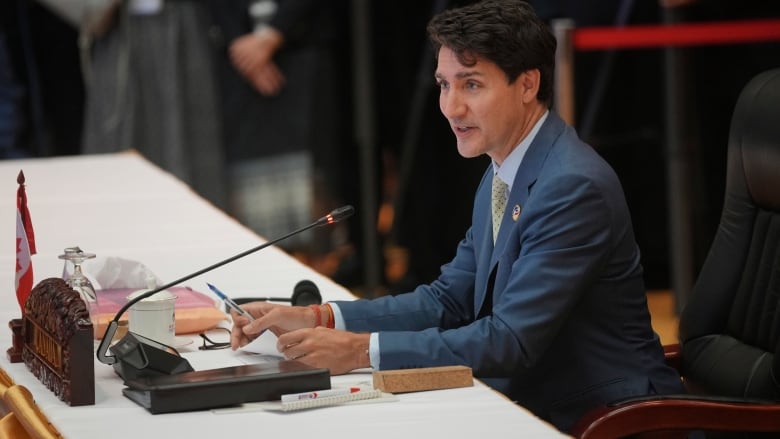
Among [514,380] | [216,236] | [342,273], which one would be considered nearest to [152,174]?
[216,236]

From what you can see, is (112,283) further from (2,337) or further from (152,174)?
(152,174)

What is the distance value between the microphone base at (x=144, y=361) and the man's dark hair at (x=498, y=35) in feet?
2.53

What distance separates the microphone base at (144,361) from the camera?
2457mm

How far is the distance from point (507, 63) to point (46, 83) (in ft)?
13.0

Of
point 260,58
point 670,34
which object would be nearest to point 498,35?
point 670,34

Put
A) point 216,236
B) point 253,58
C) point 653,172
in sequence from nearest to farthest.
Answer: point 216,236 < point 253,58 < point 653,172

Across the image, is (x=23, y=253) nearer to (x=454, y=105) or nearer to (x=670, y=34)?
(x=454, y=105)

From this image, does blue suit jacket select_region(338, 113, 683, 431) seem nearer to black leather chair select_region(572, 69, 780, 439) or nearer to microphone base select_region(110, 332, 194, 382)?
black leather chair select_region(572, 69, 780, 439)

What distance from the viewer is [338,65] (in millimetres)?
6336

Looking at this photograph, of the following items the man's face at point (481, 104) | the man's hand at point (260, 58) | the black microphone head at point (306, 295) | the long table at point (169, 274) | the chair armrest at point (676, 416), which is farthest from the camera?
the man's hand at point (260, 58)

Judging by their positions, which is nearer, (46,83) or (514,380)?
(514,380)

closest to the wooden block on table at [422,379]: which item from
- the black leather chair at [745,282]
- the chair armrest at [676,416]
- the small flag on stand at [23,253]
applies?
Result: the chair armrest at [676,416]

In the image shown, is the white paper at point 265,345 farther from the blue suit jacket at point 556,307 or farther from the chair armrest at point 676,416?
the chair armrest at point 676,416

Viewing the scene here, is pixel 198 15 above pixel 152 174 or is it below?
above
